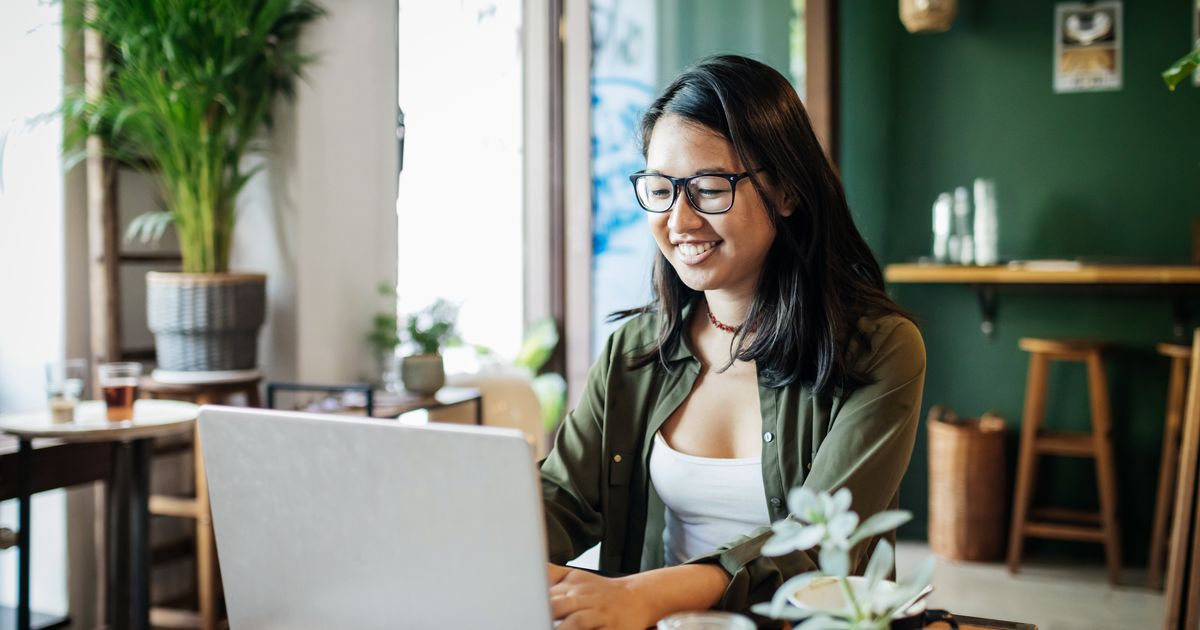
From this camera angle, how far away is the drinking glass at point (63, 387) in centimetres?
226

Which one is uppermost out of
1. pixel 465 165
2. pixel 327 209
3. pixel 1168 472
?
pixel 465 165

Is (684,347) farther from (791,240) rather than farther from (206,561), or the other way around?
(206,561)

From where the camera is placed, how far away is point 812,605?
2.78ft

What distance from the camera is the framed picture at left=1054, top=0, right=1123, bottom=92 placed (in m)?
4.05

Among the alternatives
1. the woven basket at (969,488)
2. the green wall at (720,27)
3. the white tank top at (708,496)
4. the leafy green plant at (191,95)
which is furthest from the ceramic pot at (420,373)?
the woven basket at (969,488)

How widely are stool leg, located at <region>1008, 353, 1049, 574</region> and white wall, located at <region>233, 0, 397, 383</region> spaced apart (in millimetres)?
2381

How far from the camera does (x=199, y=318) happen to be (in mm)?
2678

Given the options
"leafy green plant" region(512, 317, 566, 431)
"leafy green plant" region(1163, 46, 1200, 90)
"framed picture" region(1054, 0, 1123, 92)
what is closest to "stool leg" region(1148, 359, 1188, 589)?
"framed picture" region(1054, 0, 1123, 92)

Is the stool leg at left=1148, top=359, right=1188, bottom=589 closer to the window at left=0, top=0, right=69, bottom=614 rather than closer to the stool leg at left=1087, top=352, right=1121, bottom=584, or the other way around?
the stool leg at left=1087, top=352, right=1121, bottom=584

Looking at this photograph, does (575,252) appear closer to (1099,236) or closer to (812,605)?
(1099,236)

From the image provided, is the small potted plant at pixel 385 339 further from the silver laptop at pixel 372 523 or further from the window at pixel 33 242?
the silver laptop at pixel 372 523

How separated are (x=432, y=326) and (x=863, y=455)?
2017 mm

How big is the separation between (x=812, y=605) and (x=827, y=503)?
0.23 m

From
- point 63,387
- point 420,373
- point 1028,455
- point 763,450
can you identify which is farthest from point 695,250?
point 1028,455
